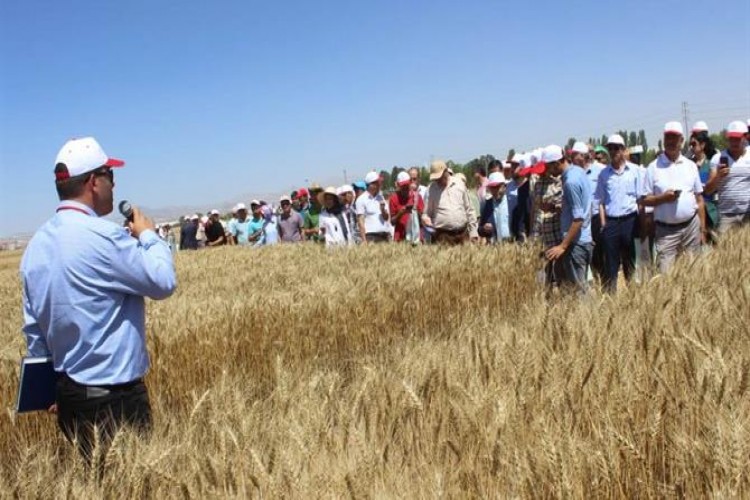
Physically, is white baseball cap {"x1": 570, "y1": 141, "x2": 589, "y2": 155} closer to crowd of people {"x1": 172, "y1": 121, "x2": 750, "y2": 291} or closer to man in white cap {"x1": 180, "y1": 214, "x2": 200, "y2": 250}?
crowd of people {"x1": 172, "y1": 121, "x2": 750, "y2": 291}

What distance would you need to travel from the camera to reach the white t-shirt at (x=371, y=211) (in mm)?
10016

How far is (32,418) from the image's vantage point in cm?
364

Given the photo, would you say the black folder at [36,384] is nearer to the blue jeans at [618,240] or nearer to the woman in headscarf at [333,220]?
the blue jeans at [618,240]

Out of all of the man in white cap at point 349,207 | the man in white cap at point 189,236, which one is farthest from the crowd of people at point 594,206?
the man in white cap at point 189,236

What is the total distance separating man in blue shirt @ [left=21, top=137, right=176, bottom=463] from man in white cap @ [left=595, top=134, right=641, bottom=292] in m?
5.35

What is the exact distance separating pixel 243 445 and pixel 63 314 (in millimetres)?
1224

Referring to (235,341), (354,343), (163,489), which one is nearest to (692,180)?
(354,343)

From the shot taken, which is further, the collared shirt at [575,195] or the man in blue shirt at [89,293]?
the collared shirt at [575,195]

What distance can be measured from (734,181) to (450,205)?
10.8 feet

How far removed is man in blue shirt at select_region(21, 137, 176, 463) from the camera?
2564 mm

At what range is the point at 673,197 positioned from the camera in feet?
20.6

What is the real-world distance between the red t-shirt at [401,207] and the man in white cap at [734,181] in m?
4.41

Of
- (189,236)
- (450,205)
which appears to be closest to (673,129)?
(450,205)

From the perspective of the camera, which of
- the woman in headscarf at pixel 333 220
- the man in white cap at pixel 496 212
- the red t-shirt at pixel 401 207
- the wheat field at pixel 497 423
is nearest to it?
the wheat field at pixel 497 423
